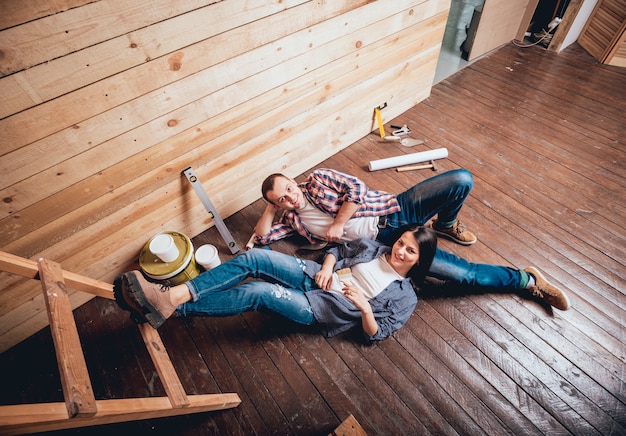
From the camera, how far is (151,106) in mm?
1587

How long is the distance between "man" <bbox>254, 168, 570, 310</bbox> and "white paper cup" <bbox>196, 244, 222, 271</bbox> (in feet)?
1.12

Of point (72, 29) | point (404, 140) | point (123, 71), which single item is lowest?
point (404, 140)

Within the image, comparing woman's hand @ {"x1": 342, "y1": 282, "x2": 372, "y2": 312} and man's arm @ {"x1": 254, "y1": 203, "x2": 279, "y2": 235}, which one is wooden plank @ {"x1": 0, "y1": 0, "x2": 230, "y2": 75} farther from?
woman's hand @ {"x1": 342, "y1": 282, "x2": 372, "y2": 312}

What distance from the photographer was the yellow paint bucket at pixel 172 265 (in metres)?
1.85

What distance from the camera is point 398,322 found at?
1684mm

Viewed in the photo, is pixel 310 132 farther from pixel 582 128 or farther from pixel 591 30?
pixel 591 30

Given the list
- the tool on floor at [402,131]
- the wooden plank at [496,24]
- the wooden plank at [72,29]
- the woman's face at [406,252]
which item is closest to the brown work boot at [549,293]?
the woman's face at [406,252]

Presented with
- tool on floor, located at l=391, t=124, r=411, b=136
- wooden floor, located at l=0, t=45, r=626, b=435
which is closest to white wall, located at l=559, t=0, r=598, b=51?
wooden floor, located at l=0, t=45, r=626, b=435

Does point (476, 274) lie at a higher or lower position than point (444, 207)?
lower

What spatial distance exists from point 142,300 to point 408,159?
84.5 inches

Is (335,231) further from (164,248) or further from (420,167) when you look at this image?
(420,167)

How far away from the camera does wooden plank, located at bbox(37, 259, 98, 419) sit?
89cm

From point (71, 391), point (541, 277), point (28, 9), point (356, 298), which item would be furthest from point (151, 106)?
point (541, 277)

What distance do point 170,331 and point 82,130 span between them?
3.77 feet
